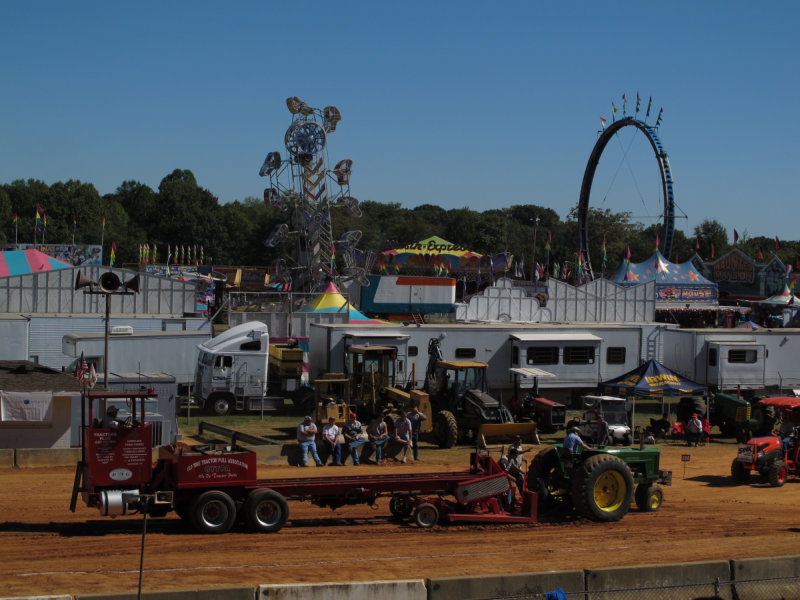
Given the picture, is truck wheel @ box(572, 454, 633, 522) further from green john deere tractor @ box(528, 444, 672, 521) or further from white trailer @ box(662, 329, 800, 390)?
white trailer @ box(662, 329, 800, 390)

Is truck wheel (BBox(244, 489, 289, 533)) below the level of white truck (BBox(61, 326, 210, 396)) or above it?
below

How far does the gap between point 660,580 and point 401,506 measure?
482 cm

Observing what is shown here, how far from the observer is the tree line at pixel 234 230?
10769 centimetres

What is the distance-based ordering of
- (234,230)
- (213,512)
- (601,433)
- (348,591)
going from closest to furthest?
(348,591)
(213,512)
(601,433)
(234,230)

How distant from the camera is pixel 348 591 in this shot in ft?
32.9

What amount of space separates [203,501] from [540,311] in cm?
3352

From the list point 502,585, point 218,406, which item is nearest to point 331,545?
point 502,585

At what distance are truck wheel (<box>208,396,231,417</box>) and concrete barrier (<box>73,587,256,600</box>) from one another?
18.0 meters

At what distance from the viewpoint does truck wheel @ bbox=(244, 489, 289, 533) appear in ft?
43.9

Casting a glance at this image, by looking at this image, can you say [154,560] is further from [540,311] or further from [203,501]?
[540,311]

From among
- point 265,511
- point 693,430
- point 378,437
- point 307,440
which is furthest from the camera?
point 693,430

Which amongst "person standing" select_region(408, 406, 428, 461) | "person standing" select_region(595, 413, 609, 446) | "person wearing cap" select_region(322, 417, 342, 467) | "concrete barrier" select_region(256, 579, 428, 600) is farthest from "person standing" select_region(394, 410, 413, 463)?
"concrete barrier" select_region(256, 579, 428, 600)

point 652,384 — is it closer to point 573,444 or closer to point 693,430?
point 693,430

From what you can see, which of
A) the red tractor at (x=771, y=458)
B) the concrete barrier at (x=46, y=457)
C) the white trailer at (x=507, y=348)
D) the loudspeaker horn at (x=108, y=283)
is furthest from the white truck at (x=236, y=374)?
the red tractor at (x=771, y=458)
